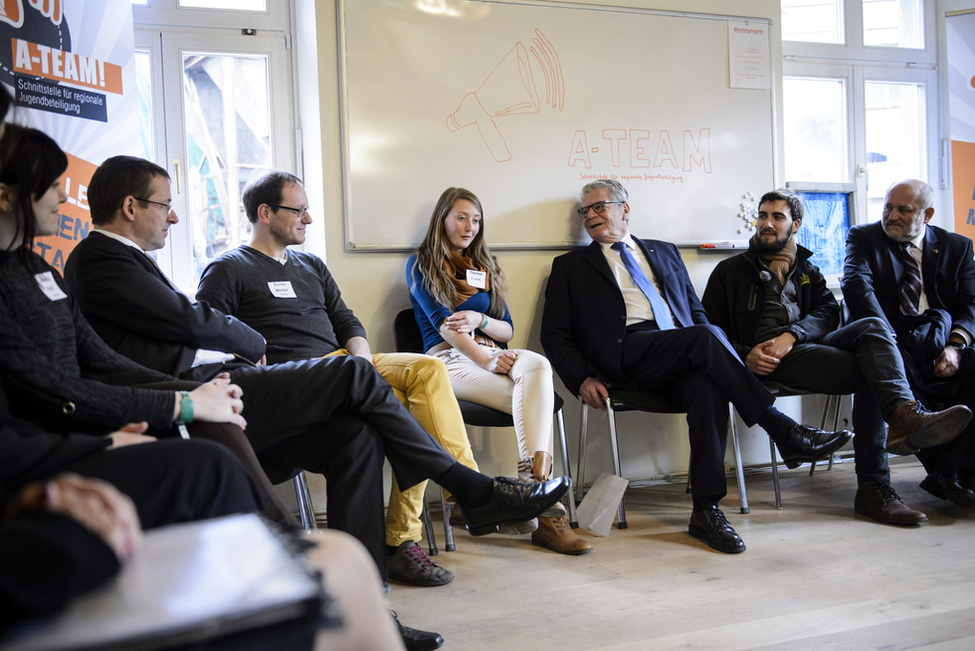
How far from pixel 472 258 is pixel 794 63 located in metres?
2.31

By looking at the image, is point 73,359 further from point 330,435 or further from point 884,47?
point 884,47

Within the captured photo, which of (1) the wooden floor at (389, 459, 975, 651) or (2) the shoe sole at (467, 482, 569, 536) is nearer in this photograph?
(1) the wooden floor at (389, 459, 975, 651)

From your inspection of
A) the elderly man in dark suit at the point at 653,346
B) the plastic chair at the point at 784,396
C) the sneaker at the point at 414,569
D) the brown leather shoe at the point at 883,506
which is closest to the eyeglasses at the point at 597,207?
the elderly man in dark suit at the point at 653,346

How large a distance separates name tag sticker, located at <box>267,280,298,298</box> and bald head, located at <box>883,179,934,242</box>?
104 inches

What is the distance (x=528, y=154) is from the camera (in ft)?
10.8

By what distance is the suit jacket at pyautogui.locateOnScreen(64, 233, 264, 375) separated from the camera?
72.3 inches

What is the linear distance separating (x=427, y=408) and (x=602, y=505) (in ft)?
2.59

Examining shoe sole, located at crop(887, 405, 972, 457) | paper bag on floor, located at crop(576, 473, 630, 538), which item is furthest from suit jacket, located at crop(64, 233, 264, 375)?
shoe sole, located at crop(887, 405, 972, 457)

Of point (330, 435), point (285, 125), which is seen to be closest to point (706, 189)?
point (285, 125)

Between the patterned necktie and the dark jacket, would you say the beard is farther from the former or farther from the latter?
the patterned necktie

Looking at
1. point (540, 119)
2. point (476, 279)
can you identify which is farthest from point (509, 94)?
point (476, 279)

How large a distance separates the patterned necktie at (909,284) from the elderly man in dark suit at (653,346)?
883 millimetres

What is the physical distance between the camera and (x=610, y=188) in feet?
10.6

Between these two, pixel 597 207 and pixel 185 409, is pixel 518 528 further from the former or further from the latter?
pixel 597 207
